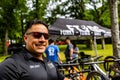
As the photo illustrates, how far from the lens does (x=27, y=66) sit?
3.23 meters

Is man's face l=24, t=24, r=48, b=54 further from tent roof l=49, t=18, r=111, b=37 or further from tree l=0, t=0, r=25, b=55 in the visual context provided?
tree l=0, t=0, r=25, b=55

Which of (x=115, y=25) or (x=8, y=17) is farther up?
(x=115, y=25)

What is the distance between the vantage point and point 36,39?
332cm

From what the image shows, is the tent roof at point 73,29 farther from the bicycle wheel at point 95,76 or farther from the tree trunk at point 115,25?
the bicycle wheel at point 95,76

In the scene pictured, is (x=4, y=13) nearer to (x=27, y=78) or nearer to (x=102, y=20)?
(x=102, y=20)

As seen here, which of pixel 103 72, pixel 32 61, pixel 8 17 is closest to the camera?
pixel 32 61

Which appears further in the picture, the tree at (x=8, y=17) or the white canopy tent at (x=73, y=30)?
the tree at (x=8, y=17)

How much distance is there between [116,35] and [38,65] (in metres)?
10.8

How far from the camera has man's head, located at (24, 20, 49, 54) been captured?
129 inches

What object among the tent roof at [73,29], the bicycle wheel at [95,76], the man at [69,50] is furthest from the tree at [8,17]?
the bicycle wheel at [95,76]

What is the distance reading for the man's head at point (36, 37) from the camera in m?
3.28

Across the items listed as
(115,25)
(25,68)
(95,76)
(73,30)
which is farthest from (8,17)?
(25,68)

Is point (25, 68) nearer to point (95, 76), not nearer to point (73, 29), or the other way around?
point (95, 76)

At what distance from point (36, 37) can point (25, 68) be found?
322 mm
